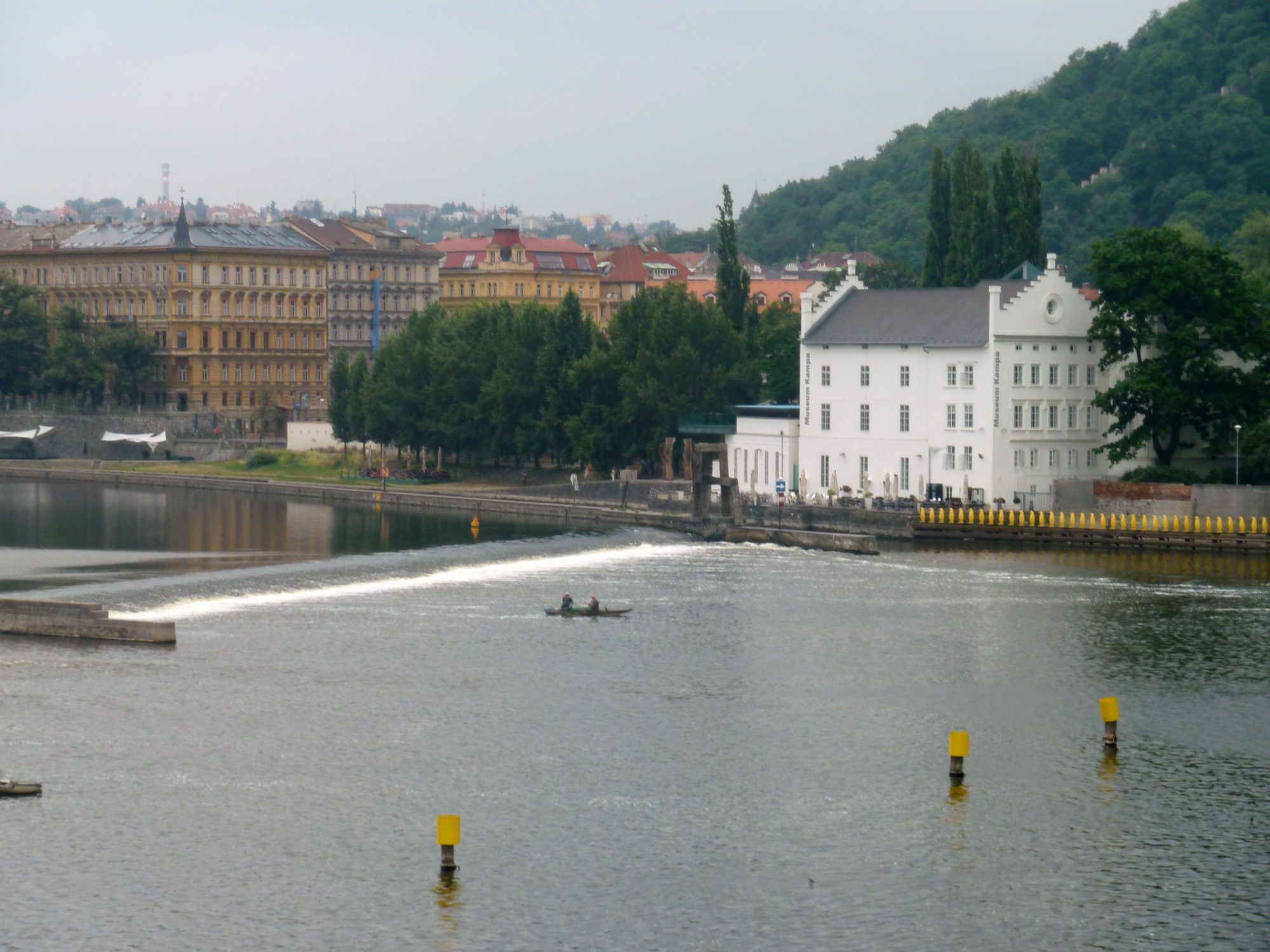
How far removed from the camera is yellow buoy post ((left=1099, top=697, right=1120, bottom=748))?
6281 cm

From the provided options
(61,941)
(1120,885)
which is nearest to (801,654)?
(1120,885)

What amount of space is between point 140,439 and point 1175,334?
112485mm

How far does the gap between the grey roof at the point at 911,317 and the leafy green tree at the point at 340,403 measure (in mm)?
53468

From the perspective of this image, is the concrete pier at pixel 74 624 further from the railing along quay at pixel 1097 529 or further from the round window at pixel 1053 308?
the round window at pixel 1053 308

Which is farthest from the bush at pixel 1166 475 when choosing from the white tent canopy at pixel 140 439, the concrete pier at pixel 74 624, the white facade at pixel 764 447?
the white tent canopy at pixel 140 439

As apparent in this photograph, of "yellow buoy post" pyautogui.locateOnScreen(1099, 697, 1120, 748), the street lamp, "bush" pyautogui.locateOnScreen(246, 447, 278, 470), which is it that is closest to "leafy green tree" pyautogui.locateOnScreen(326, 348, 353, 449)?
"bush" pyautogui.locateOnScreen(246, 447, 278, 470)

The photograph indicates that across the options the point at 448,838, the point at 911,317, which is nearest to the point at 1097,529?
the point at 911,317

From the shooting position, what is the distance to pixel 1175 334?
116312 mm

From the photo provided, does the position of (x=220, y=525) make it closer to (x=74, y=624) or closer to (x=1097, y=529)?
(x=74, y=624)

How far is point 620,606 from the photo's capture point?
90125 mm

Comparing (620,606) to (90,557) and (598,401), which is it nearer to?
(90,557)

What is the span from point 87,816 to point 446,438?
10900 cm

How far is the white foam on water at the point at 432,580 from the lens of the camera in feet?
290

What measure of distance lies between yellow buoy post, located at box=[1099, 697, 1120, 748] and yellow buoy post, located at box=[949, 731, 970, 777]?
20.0 ft
